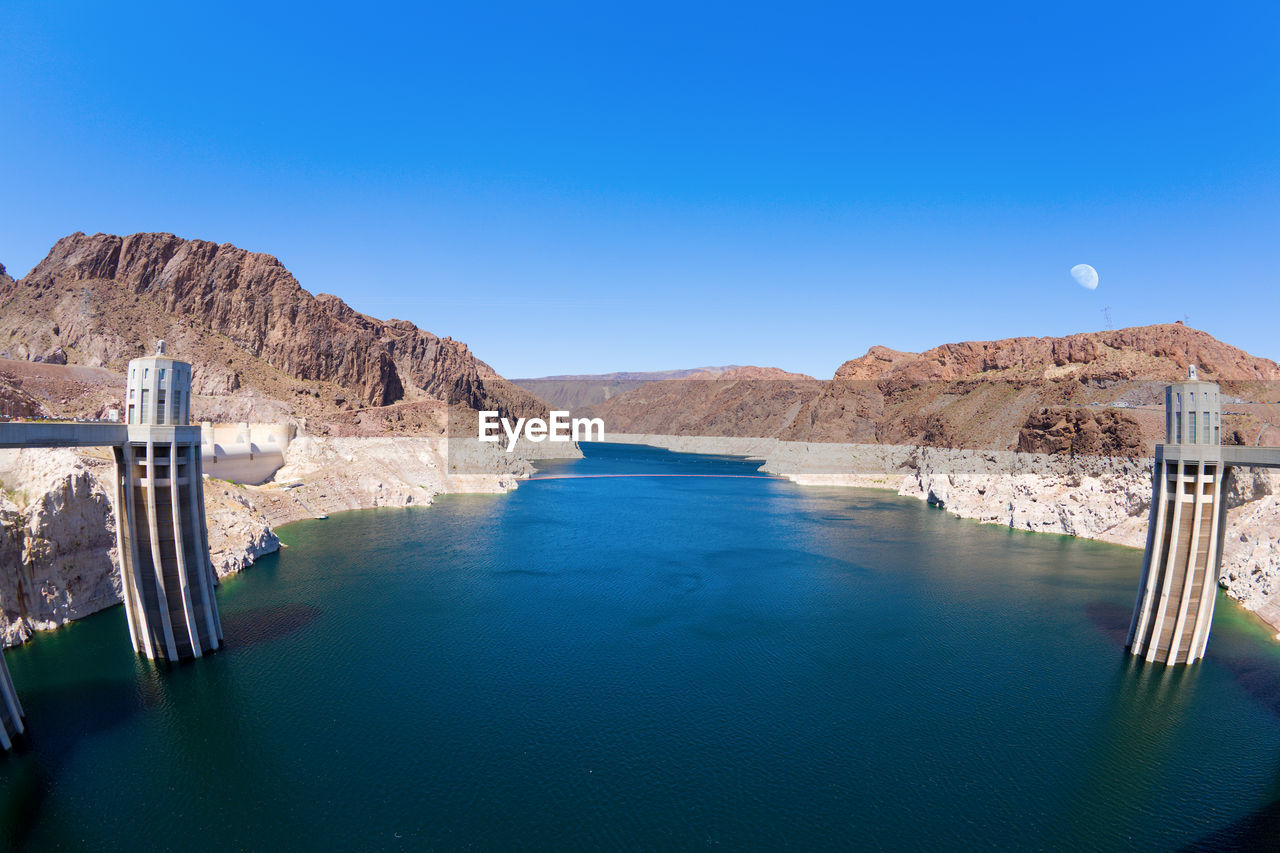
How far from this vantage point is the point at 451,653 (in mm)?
33469

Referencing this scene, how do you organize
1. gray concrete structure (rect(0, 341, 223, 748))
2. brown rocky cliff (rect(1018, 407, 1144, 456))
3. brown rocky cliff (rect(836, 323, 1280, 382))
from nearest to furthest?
gray concrete structure (rect(0, 341, 223, 748)) → brown rocky cliff (rect(1018, 407, 1144, 456)) → brown rocky cliff (rect(836, 323, 1280, 382))

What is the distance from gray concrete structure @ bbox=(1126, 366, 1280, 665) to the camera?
30016mm

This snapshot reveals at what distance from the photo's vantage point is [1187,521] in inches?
1194

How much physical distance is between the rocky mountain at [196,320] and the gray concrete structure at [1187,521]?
9339 centimetres

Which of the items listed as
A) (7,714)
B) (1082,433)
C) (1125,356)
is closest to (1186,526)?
(7,714)

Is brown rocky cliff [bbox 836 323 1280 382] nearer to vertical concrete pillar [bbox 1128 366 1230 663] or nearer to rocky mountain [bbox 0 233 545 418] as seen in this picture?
vertical concrete pillar [bbox 1128 366 1230 663]

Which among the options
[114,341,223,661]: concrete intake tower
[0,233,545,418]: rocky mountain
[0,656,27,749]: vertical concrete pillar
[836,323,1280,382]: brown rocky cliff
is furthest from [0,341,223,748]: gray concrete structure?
[836,323,1280,382]: brown rocky cliff

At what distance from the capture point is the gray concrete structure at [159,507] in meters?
28.0

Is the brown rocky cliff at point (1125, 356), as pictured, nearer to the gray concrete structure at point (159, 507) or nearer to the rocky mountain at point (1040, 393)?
the rocky mountain at point (1040, 393)

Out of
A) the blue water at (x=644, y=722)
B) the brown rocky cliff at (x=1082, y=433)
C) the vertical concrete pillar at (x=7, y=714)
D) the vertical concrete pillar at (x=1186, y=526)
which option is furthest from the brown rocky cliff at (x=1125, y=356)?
the vertical concrete pillar at (x=7, y=714)

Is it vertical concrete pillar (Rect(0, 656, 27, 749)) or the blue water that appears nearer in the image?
the blue water

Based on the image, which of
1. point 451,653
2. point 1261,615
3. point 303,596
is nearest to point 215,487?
point 303,596

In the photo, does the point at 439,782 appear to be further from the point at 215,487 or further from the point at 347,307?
the point at 347,307

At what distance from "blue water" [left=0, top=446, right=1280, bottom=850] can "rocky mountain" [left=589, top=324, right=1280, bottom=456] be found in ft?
112
